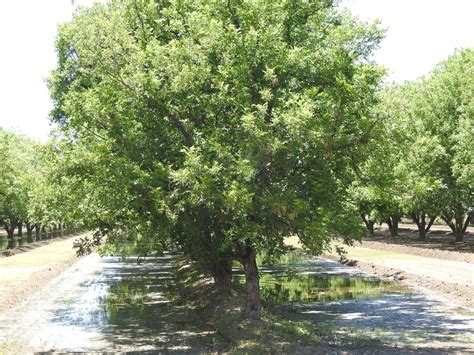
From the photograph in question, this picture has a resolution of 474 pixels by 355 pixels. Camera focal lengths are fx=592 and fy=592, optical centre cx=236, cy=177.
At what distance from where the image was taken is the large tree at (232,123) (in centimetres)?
1756

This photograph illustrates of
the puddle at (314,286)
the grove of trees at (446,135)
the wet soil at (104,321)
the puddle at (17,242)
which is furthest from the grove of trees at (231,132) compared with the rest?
the puddle at (17,242)

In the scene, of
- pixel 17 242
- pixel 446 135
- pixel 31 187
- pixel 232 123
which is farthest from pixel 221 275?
pixel 17 242

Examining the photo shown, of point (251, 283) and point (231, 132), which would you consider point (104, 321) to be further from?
point (231, 132)

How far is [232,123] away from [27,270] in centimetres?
3329

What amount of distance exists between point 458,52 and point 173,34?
155ft

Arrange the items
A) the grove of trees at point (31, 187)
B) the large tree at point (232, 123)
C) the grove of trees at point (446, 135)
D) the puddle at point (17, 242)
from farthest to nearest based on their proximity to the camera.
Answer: the puddle at point (17, 242)
the grove of trees at point (446, 135)
the grove of trees at point (31, 187)
the large tree at point (232, 123)

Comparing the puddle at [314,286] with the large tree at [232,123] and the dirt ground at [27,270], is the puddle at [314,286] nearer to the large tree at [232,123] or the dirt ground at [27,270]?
the large tree at [232,123]

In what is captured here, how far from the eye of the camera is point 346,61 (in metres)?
18.8

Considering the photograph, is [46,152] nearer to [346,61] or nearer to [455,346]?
[346,61]

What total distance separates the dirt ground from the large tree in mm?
12706

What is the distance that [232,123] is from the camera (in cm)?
1931

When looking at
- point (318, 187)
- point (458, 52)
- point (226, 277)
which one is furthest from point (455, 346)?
point (458, 52)

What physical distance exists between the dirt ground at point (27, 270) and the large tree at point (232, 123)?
1271cm

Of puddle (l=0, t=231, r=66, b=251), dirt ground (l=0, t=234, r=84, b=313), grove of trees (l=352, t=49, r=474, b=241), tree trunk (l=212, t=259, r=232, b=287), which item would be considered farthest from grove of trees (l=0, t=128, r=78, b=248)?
grove of trees (l=352, t=49, r=474, b=241)
